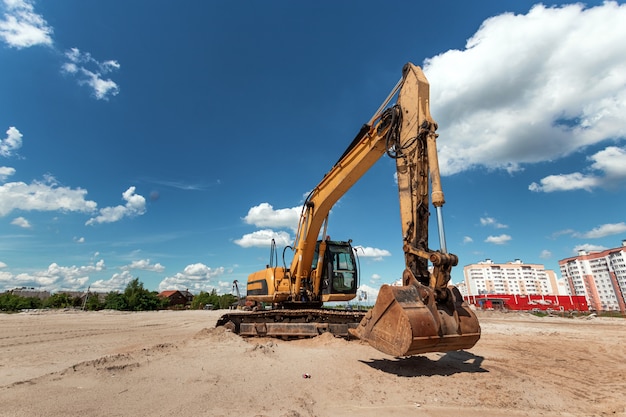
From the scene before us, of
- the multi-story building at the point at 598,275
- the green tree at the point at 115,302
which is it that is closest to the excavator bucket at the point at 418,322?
the green tree at the point at 115,302

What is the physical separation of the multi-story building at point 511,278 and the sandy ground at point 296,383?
424 ft

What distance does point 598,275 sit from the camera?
100250 millimetres

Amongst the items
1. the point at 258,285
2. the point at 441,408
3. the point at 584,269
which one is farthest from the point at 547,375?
the point at 584,269

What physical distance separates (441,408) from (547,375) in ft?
11.2

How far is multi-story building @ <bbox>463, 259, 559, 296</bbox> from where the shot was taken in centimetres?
12250

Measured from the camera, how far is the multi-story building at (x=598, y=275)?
3497 inches

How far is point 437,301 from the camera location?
4.86 m

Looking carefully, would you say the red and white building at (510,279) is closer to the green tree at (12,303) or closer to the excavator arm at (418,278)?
the green tree at (12,303)

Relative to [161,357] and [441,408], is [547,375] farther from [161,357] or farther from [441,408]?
[161,357]

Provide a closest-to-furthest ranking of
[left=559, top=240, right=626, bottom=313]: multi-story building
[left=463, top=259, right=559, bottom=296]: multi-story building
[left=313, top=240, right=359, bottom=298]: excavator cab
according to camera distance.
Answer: [left=313, top=240, right=359, bottom=298]: excavator cab, [left=559, top=240, right=626, bottom=313]: multi-story building, [left=463, top=259, right=559, bottom=296]: multi-story building

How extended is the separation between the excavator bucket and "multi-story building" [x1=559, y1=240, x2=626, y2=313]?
354ft

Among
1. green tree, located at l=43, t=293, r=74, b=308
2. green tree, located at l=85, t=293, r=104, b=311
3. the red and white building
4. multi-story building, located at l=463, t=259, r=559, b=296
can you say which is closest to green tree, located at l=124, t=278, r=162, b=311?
green tree, located at l=85, t=293, r=104, b=311

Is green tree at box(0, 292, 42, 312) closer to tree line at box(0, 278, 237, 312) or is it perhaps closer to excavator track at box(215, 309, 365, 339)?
tree line at box(0, 278, 237, 312)

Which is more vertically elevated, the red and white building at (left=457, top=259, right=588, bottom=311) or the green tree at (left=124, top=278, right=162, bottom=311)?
the red and white building at (left=457, top=259, right=588, bottom=311)
